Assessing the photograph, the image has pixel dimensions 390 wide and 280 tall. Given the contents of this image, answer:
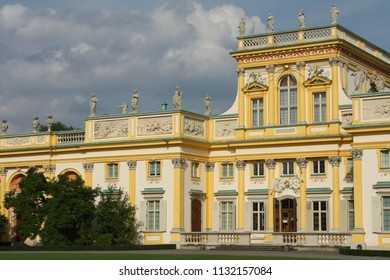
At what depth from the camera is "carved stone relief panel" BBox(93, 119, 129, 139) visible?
51656 mm

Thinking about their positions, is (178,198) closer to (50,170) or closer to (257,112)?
(257,112)

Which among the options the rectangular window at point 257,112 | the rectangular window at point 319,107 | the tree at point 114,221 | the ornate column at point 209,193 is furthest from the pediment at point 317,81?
the tree at point 114,221

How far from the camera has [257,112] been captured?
165 feet

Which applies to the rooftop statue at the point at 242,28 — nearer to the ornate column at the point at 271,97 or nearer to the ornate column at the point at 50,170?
the ornate column at the point at 271,97

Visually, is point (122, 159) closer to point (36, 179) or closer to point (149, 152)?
point (149, 152)

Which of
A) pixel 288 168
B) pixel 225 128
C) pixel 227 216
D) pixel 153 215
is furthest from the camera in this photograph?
pixel 225 128

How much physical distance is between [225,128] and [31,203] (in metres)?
13.1

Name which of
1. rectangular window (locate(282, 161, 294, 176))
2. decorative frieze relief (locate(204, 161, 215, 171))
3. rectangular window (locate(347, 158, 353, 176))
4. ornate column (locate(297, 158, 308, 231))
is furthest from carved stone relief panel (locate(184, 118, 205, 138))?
rectangular window (locate(347, 158, 353, 176))

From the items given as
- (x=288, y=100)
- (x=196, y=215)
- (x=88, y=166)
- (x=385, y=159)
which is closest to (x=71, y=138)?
(x=88, y=166)

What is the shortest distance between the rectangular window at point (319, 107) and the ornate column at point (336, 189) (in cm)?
270

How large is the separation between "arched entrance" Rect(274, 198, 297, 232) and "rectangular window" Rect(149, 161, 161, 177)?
7.58 m

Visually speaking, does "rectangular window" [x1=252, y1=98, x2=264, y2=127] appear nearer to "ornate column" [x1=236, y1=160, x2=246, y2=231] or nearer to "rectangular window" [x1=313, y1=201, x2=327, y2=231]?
"ornate column" [x1=236, y1=160, x2=246, y2=231]

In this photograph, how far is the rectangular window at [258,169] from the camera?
1949 inches

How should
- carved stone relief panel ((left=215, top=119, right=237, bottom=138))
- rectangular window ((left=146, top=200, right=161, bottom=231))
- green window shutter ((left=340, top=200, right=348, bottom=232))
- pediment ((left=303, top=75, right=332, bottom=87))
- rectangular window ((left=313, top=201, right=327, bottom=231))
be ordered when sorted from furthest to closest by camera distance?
carved stone relief panel ((left=215, top=119, right=237, bottom=138)) < rectangular window ((left=146, top=200, right=161, bottom=231)) < pediment ((left=303, top=75, right=332, bottom=87)) < rectangular window ((left=313, top=201, right=327, bottom=231)) < green window shutter ((left=340, top=200, right=348, bottom=232))
